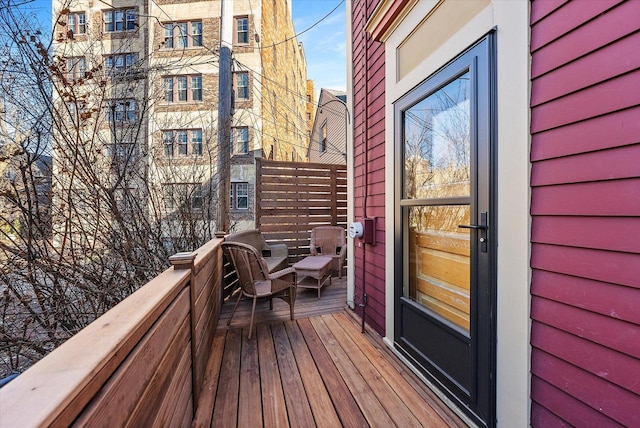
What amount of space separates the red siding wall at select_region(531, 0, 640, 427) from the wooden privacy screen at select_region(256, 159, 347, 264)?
4.15 m

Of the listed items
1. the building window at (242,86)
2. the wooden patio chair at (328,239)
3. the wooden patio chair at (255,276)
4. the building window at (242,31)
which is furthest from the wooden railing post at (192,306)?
the building window at (242,31)

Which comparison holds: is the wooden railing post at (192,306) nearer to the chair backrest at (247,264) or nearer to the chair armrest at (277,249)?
the chair backrest at (247,264)

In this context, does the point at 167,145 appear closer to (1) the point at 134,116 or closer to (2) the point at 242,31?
(1) the point at 134,116

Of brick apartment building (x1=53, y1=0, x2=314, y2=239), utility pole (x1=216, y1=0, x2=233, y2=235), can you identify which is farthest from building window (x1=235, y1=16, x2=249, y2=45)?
utility pole (x1=216, y1=0, x2=233, y2=235)

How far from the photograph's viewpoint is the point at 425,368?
1962 millimetres

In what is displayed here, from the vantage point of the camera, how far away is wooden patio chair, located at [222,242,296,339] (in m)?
2.83

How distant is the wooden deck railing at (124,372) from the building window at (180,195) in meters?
2.30

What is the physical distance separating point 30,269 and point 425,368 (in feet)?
9.63

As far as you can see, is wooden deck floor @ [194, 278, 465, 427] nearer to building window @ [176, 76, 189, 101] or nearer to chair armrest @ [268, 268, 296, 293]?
chair armrest @ [268, 268, 296, 293]

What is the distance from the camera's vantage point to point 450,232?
1.83m

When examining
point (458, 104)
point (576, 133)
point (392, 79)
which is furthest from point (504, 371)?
point (392, 79)

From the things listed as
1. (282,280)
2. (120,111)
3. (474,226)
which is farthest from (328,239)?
(474,226)

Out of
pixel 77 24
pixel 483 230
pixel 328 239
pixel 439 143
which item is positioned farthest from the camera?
pixel 328 239

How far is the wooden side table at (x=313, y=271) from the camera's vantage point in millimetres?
3951
